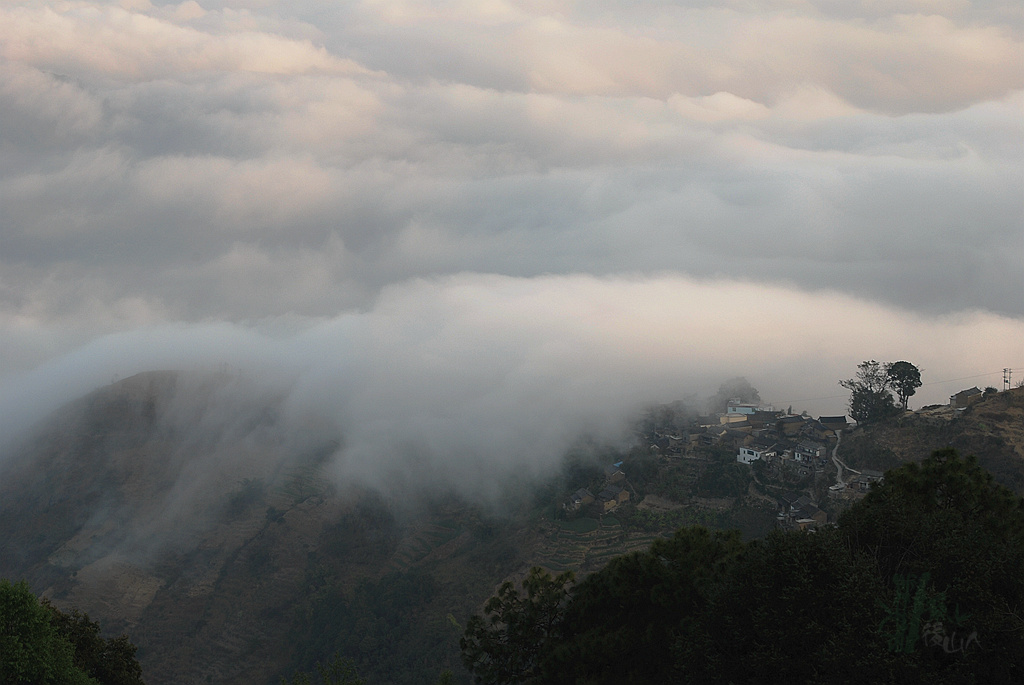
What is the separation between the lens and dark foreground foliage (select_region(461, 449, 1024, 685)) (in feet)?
73.5

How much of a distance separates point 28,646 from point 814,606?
27.3 metres

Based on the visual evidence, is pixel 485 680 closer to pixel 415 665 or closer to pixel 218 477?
pixel 415 665

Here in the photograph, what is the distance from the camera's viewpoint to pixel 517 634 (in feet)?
107

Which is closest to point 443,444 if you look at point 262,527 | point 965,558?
point 262,527

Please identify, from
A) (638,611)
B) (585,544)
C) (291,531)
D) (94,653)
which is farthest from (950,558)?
(291,531)

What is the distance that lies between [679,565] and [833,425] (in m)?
61.7

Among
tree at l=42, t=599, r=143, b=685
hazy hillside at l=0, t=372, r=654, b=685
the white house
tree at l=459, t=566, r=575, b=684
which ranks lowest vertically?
hazy hillside at l=0, t=372, r=654, b=685

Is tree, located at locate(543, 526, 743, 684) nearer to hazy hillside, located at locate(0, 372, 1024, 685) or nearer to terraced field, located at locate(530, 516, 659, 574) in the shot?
hazy hillside, located at locate(0, 372, 1024, 685)

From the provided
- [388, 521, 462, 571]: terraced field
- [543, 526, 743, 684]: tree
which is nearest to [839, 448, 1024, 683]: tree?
[543, 526, 743, 684]: tree

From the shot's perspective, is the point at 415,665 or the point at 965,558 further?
the point at 415,665

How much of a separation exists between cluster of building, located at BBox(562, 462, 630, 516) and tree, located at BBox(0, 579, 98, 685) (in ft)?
171

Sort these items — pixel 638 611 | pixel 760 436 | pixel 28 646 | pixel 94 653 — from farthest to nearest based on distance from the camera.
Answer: pixel 760 436 → pixel 94 653 → pixel 638 611 → pixel 28 646

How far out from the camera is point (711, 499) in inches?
2894

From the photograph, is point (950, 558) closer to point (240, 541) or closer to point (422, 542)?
point (422, 542)
